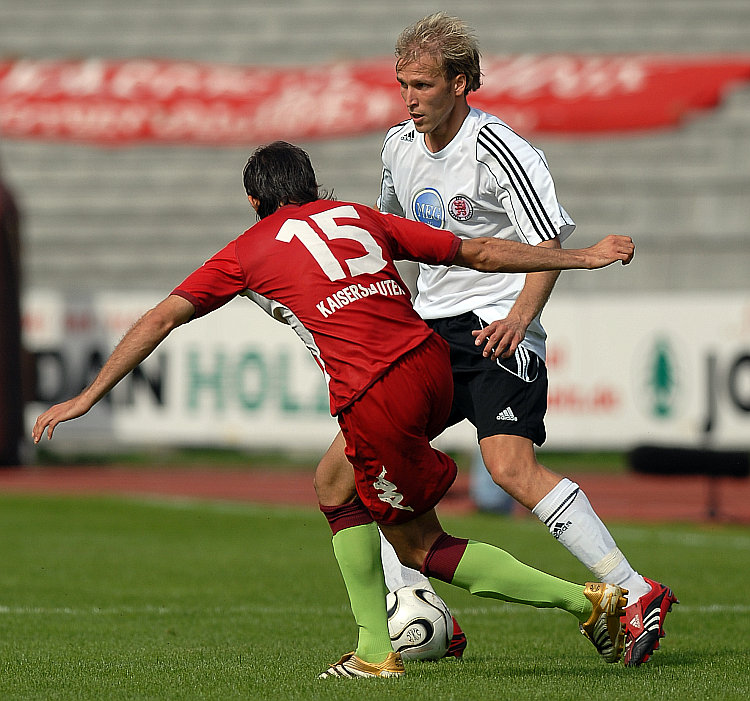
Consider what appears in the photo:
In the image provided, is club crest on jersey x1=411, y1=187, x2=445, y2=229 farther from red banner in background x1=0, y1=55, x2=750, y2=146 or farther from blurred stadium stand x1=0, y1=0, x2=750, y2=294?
red banner in background x1=0, y1=55, x2=750, y2=146

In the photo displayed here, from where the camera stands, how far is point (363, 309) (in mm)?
4480

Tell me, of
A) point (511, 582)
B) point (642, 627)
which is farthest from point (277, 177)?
point (642, 627)

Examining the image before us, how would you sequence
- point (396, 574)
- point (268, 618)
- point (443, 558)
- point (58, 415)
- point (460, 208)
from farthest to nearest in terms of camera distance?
point (268, 618), point (396, 574), point (460, 208), point (443, 558), point (58, 415)

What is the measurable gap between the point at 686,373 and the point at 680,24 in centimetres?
783

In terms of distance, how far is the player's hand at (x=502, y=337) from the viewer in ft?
15.9

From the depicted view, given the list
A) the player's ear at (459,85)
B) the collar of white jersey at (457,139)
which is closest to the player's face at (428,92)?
the player's ear at (459,85)

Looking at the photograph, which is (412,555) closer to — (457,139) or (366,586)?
(366,586)

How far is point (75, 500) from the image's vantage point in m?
13.3

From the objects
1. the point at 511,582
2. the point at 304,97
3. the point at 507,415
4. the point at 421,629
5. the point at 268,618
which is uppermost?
the point at 304,97

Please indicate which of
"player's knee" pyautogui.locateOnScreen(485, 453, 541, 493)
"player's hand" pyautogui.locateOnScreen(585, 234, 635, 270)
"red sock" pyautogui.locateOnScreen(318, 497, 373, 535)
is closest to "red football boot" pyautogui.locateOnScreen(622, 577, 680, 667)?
"player's knee" pyautogui.locateOnScreen(485, 453, 541, 493)

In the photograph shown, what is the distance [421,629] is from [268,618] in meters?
1.59

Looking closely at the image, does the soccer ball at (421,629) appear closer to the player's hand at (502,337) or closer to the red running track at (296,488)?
the player's hand at (502,337)

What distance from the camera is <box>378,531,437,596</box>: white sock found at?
5.43 metres

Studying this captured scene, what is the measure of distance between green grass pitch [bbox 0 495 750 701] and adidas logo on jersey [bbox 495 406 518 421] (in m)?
0.88
